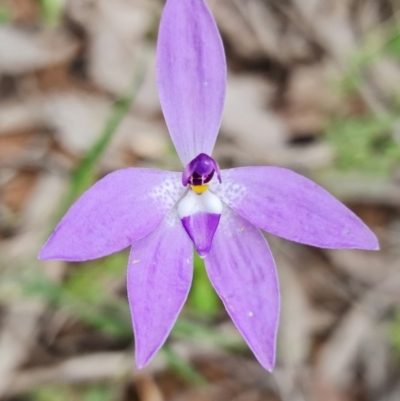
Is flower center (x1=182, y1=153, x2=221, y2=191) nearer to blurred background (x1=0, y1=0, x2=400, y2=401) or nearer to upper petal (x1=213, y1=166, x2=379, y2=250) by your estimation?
upper petal (x1=213, y1=166, x2=379, y2=250)

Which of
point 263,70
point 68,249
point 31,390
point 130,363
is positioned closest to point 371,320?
point 130,363

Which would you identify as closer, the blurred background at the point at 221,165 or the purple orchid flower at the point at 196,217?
the purple orchid flower at the point at 196,217

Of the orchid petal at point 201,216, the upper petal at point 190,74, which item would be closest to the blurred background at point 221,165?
the orchid petal at point 201,216

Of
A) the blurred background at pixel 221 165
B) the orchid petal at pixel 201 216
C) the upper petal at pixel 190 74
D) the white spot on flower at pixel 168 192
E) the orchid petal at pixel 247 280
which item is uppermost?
the upper petal at pixel 190 74

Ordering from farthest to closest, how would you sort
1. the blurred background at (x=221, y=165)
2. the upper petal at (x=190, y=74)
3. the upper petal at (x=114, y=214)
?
1. the blurred background at (x=221, y=165)
2. the upper petal at (x=190, y=74)
3. the upper petal at (x=114, y=214)

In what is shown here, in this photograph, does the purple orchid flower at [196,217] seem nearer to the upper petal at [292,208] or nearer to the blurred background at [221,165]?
the upper petal at [292,208]

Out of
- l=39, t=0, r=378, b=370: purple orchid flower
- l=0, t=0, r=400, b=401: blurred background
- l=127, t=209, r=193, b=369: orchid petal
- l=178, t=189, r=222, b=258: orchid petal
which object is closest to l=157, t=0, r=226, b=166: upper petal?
l=39, t=0, r=378, b=370: purple orchid flower

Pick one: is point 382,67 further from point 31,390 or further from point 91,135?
point 31,390
